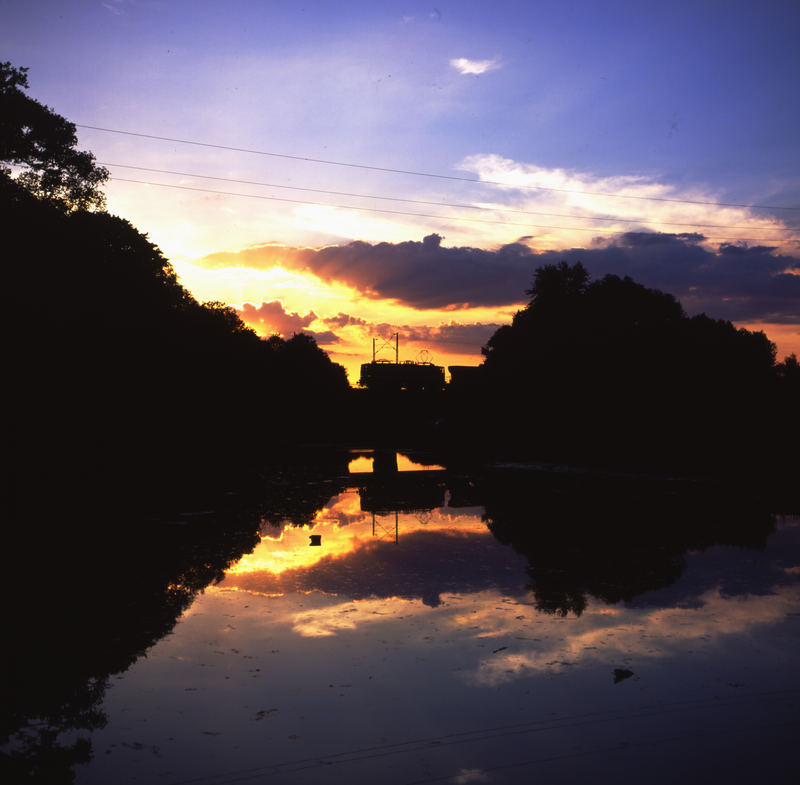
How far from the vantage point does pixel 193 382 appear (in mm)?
44375

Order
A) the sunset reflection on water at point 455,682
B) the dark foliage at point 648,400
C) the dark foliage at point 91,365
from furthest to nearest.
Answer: the dark foliage at point 648,400, the dark foliage at point 91,365, the sunset reflection on water at point 455,682

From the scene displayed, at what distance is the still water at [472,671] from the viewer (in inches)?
204

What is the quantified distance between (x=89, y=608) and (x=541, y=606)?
19.3 ft

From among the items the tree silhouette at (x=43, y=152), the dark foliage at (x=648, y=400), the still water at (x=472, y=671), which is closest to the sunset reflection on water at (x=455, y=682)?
the still water at (x=472, y=671)

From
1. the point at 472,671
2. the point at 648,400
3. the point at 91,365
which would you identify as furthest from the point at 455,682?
the point at 648,400

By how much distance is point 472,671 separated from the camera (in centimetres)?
712

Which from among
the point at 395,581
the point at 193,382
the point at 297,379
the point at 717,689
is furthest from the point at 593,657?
the point at 297,379

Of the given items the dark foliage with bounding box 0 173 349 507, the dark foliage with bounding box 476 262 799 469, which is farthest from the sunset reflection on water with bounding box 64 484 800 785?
the dark foliage with bounding box 476 262 799 469

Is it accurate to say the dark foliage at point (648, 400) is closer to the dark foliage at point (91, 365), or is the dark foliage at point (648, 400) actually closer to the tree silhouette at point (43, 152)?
the dark foliage at point (91, 365)

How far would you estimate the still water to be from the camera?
17.0ft

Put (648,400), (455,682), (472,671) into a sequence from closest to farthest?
(455,682) → (472,671) → (648,400)

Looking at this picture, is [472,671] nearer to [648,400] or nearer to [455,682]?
[455,682]

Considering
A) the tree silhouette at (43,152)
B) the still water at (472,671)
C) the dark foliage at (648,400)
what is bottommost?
the still water at (472,671)

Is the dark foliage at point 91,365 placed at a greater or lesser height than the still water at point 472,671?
greater
